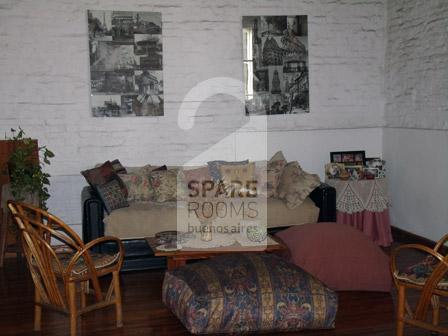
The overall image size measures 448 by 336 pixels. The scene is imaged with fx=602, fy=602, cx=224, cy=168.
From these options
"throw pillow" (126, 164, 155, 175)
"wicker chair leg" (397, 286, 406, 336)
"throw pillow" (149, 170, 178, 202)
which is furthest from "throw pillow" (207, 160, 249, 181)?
"wicker chair leg" (397, 286, 406, 336)

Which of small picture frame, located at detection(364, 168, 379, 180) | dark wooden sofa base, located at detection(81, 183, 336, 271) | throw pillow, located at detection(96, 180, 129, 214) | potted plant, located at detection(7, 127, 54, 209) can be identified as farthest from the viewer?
small picture frame, located at detection(364, 168, 379, 180)

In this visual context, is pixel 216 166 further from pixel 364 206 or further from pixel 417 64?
pixel 417 64

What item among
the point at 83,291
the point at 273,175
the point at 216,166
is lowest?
the point at 83,291

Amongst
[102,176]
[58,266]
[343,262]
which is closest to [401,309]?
[343,262]

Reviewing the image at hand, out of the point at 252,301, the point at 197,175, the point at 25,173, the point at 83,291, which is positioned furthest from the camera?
the point at 197,175

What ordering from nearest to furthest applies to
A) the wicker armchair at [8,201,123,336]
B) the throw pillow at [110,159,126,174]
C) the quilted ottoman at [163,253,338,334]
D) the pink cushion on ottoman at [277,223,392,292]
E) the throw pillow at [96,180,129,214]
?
the wicker armchair at [8,201,123,336] → the quilted ottoman at [163,253,338,334] → the pink cushion on ottoman at [277,223,392,292] → the throw pillow at [96,180,129,214] → the throw pillow at [110,159,126,174]

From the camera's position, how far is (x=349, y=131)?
766cm

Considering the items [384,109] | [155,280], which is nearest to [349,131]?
[384,109]

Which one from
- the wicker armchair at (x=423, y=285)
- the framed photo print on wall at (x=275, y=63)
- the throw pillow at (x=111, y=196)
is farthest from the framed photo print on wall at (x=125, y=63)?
the wicker armchair at (x=423, y=285)

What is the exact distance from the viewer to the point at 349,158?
7559mm

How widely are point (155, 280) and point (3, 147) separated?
7.59ft

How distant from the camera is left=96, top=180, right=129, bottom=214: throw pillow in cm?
592

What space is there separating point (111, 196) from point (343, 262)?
7.69 feet

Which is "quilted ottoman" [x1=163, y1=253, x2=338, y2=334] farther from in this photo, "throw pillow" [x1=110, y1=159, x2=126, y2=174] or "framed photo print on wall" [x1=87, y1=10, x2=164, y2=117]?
"framed photo print on wall" [x1=87, y1=10, x2=164, y2=117]
